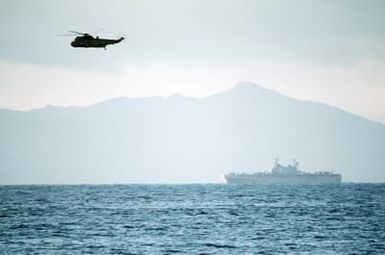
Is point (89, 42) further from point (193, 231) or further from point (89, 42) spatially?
point (193, 231)

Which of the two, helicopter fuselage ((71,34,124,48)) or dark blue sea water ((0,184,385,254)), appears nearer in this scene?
dark blue sea water ((0,184,385,254))

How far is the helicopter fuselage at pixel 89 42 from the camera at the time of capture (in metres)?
85.5

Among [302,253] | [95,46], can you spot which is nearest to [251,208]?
[95,46]

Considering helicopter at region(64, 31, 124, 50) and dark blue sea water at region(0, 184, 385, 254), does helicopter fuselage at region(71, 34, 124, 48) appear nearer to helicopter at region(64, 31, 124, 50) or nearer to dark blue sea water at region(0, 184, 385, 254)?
helicopter at region(64, 31, 124, 50)

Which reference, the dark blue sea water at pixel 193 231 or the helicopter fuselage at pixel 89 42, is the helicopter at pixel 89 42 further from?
the dark blue sea water at pixel 193 231

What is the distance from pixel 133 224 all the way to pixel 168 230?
27.9 ft

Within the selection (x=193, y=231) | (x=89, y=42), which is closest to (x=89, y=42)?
(x=89, y=42)

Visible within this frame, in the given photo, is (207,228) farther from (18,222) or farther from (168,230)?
(18,222)

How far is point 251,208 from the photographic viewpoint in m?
126

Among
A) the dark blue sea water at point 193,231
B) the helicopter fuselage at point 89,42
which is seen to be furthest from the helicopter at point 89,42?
the dark blue sea water at point 193,231

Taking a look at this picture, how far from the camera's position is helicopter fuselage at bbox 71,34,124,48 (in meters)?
85.5

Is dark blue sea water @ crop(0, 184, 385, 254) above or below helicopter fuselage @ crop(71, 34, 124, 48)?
below

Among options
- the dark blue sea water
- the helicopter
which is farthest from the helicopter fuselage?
the dark blue sea water

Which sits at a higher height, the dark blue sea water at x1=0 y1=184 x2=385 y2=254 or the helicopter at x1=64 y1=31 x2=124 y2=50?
the helicopter at x1=64 y1=31 x2=124 y2=50
